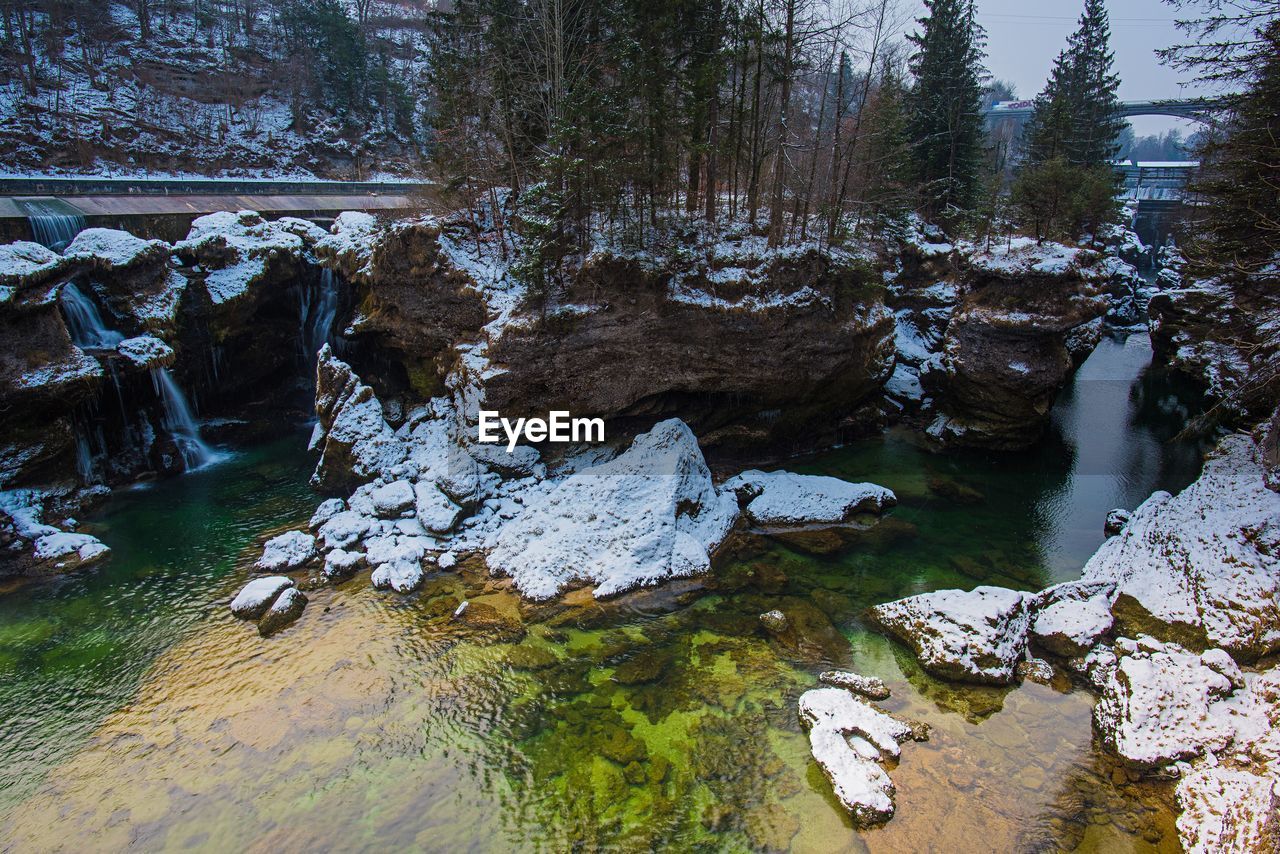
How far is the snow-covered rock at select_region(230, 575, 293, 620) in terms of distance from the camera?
12.2 m

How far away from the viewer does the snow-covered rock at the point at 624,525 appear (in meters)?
13.4

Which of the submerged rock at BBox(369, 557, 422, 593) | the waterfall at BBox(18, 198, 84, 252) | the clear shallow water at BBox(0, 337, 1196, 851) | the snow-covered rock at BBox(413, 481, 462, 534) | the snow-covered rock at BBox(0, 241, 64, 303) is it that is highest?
the waterfall at BBox(18, 198, 84, 252)

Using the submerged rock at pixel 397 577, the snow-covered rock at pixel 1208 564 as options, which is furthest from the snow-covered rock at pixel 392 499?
the snow-covered rock at pixel 1208 564

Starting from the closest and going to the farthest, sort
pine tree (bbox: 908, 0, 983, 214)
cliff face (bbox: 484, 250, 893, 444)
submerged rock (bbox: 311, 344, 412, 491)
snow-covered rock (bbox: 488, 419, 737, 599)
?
snow-covered rock (bbox: 488, 419, 737, 599) → cliff face (bbox: 484, 250, 893, 444) → submerged rock (bbox: 311, 344, 412, 491) → pine tree (bbox: 908, 0, 983, 214)

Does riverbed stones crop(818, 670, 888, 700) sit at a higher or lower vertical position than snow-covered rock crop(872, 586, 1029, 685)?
lower

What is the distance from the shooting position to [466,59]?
Answer: 64.8ft

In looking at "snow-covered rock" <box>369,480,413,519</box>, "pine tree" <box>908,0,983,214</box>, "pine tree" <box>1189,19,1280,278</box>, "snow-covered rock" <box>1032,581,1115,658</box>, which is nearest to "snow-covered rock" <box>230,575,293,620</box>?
"snow-covered rock" <box>369,480,413,519</box>

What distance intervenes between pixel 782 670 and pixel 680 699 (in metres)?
1.98

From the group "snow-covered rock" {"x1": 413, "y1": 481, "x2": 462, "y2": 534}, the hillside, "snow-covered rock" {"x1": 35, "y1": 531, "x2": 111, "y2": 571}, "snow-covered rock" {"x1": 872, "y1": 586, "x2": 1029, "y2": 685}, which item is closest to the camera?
"snow-covered rock" {"x1": 872, "y1": 586, "x2": 1029, "y2": 685}

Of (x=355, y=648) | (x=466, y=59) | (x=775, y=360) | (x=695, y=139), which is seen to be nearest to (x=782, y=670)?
(x=355, y=648)

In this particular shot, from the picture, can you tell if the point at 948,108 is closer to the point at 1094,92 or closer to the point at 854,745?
the point at 1094,92

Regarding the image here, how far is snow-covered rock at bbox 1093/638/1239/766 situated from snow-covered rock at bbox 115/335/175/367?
2388cm

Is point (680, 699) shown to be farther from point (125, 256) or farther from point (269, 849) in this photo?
point (125, 256)

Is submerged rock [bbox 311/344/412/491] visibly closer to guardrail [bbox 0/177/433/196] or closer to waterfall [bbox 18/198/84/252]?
guardrail [bbox 0/177/433/196]
